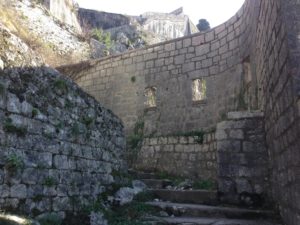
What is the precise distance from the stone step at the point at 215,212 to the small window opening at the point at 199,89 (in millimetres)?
4862

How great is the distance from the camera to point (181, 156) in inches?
377

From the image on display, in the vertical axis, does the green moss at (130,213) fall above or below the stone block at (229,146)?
below

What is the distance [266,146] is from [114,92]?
7111mm

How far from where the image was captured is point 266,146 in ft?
19.3

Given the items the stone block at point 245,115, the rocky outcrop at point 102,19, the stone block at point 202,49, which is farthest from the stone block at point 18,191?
the rocky outcrop at point 102,19

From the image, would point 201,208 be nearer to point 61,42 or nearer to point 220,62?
point 220,62

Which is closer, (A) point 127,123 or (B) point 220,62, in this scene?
(B) point 220,62

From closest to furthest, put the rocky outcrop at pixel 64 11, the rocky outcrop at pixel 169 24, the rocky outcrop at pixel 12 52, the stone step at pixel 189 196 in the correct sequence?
the rocky outcrop at pixel 12 52 < the stone step at pixel 189 196 < the rocky outcrop at pixel 64 11 < the rocky outcrop at pixel 169 24

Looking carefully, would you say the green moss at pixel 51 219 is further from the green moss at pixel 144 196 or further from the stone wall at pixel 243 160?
the stone wall at pixel 243 160

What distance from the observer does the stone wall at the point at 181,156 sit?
9.02m

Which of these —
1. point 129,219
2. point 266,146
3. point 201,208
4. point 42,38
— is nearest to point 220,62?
point 266,146

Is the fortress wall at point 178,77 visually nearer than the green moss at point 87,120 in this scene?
No

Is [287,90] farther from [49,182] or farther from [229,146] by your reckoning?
[49,182]

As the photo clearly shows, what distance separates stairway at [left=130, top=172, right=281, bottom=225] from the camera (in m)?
5.24
